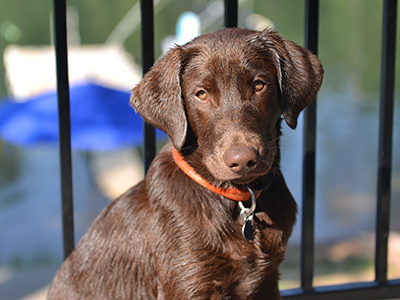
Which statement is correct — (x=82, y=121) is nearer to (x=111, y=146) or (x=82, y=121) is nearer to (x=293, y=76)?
(x=111, y=146)

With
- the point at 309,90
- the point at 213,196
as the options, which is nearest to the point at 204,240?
the point at 213,196

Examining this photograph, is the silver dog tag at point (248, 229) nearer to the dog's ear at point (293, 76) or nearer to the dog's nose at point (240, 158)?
the dog's nose at point (240, 158)

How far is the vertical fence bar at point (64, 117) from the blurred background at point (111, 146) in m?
1.67

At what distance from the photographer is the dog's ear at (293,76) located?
1.92 meters

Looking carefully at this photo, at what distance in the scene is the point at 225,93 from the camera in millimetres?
1868

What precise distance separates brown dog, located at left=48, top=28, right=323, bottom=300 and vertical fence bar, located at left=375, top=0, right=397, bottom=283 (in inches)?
26.5

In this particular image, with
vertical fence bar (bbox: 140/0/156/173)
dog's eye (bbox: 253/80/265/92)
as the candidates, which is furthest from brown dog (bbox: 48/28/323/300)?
vertical fence bar (bbox: 140/0/156/173)

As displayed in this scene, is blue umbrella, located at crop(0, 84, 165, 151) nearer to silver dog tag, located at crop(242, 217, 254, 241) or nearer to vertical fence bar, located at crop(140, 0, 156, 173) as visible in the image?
vertical fence bar, located at crop(140, 0, 156, 173)

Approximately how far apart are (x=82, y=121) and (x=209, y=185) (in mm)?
4420

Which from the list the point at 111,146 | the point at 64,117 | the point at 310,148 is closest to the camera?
the point at 64,117

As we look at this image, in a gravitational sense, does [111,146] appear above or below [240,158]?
below

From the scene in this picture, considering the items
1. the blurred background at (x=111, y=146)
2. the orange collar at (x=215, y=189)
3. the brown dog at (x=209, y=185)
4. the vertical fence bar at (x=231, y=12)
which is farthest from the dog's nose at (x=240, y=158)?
the blurred background at (x=111, y=146)

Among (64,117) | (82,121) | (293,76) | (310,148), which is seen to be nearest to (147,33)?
(64,117)

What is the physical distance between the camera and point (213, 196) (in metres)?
1.94
